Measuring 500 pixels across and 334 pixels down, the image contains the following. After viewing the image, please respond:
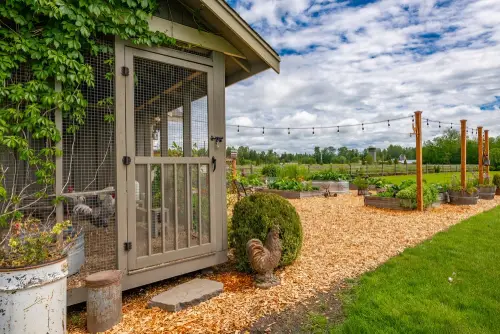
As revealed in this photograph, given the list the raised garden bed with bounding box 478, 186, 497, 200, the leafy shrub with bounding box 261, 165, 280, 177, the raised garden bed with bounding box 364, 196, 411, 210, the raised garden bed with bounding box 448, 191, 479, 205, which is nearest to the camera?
the raised garden bed with bounding box 364, 196, 411, 210

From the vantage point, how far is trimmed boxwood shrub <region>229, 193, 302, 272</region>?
328cm

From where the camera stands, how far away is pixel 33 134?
91.4 inches

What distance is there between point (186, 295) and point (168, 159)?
1.37m

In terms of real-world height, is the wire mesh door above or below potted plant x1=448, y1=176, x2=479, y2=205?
above

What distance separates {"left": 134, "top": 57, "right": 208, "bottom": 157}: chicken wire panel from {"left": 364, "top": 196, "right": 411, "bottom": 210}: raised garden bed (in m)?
6.34

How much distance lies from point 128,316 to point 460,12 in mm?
8596

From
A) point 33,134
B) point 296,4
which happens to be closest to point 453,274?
point 33,134

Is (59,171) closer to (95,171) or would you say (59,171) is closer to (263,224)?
(95,171)

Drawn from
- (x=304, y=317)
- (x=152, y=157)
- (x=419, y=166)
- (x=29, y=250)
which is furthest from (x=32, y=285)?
(x=419, y=166)

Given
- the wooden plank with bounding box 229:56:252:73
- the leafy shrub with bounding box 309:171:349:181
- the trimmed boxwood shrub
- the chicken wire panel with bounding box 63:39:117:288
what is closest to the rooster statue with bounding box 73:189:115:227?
the chicken wire panel with bounding box 63:39:117:288

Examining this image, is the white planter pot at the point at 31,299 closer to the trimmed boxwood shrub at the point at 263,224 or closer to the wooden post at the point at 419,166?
the trimmed boxwood shrub at the point at 263,224

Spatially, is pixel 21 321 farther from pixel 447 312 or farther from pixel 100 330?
pixel 447 312

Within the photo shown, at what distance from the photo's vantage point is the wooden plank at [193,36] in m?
2.95

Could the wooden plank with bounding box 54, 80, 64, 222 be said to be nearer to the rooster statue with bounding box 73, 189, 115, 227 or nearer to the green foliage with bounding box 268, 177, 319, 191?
the rooster statue with bounding box 73, 189, 115, 227
